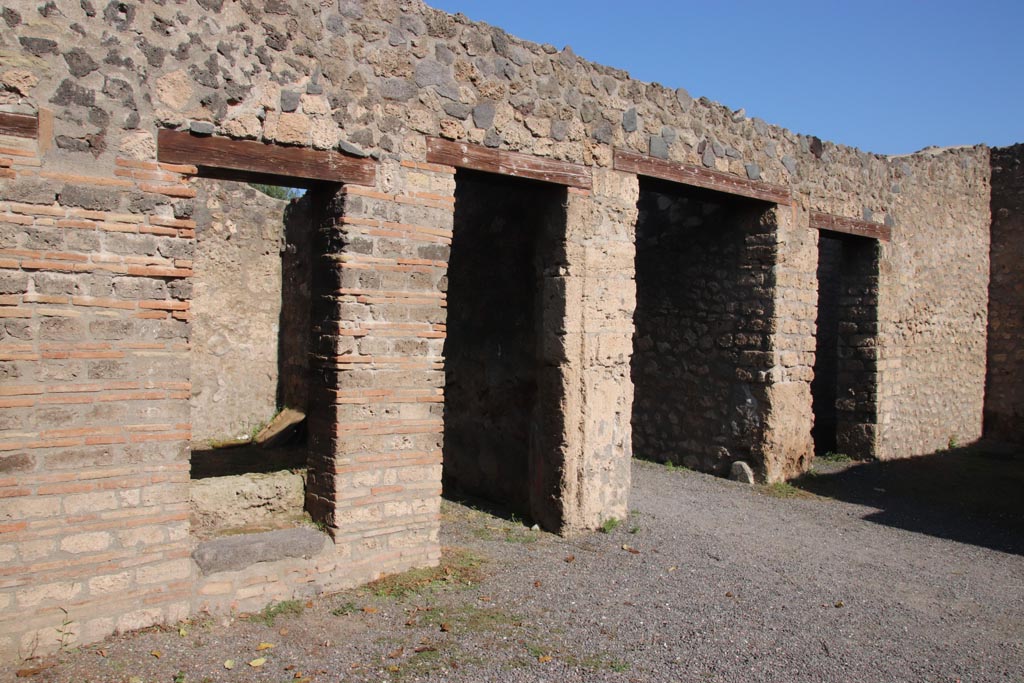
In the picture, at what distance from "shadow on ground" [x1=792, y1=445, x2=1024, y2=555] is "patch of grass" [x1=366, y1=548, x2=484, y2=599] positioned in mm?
4086

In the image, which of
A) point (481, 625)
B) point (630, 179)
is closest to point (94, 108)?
point (481, 625)

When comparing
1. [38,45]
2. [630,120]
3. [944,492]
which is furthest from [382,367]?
A: [944,492]

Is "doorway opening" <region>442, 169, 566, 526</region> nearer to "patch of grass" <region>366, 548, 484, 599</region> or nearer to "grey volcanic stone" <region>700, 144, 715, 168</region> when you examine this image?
"patch of grass" <region>366, 548, 484, 599</region>

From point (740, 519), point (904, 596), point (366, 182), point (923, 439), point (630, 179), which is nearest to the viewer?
point (366, 182)

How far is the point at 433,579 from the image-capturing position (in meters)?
5.30

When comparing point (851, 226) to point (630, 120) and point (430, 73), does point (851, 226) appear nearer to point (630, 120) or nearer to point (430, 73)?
point (630, 120)

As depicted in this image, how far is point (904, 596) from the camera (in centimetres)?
547

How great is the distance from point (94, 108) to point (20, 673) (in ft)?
9.39

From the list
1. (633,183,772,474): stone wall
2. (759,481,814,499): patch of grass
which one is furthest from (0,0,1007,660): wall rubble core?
(759,481,814,499): patch of grass

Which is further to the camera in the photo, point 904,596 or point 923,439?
point 923,439

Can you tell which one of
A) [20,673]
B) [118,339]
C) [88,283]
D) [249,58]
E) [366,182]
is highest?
[249,58]

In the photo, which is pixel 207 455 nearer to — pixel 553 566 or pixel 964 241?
pixel 553 566

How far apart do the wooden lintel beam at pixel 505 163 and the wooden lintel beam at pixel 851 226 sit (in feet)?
12.1

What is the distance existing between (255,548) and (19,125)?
8.57 feet
